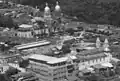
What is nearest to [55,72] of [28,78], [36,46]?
[28,78]

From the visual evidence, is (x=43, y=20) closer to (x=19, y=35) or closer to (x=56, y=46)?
(x=19, y=35)

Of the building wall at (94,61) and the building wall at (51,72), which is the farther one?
the building wall at (94,61)

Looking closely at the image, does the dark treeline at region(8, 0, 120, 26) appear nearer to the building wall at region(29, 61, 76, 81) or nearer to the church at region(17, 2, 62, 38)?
the church at region(17, 2, 62, 38)

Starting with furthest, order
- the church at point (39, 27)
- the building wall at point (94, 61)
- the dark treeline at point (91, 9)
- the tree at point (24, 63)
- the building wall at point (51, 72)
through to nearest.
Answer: the dark treeline at point (91, 9) → the church at point (39, 27) → the tree at point (24, 63) → the building wall at point (94, 61) → the building wall at point (51, 72)

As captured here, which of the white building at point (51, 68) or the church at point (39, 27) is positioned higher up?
the church at point (39, 27)

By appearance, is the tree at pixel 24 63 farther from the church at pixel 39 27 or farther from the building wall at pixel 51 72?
the church at pixel 39 27

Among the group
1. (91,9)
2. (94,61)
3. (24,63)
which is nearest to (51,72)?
(24,63)

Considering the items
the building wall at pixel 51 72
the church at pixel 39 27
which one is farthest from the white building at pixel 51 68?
the church at pixel 39 27

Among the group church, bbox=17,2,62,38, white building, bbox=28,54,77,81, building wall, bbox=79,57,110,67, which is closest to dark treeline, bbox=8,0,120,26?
church, bbox=17,2,62,38

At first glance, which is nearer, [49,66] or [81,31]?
[49,66]
